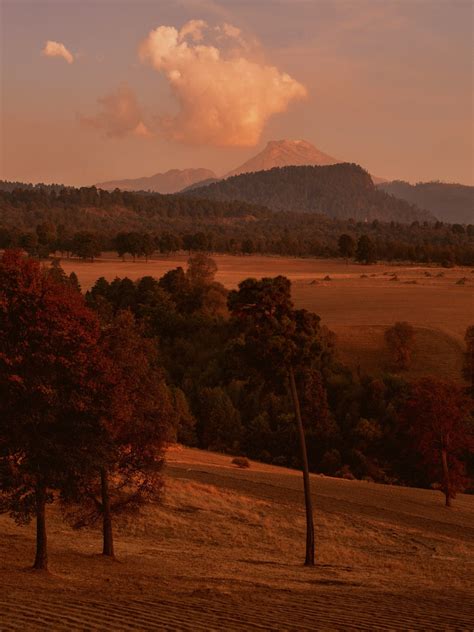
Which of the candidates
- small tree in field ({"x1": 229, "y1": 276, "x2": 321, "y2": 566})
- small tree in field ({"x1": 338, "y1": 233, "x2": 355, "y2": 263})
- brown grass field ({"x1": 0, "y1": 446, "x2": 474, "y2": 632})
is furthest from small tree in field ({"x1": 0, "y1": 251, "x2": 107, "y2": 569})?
small tree in field ({"x1": 338, "y1": 233, "x2": 355, "y2": 263})

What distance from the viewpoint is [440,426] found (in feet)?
141

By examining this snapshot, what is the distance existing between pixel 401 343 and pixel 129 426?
54037mm

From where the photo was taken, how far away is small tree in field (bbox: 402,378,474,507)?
42.9 meters

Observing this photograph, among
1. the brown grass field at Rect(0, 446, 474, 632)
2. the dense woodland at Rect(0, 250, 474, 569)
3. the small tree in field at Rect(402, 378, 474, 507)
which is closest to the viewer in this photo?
the brown grass field at Rect(0, 446, 474, 632)

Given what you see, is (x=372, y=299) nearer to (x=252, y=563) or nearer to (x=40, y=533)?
(x=252, y=563)

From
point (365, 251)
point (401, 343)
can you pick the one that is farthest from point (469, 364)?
point (365, 251)

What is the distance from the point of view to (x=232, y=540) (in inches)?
1125

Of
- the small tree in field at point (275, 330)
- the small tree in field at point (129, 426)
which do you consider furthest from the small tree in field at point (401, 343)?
the small tree in field at point (129, 426)

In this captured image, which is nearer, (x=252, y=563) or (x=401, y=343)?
(x=252, y=563)

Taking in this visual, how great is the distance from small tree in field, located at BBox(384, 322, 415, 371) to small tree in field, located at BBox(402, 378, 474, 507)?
25473 mm

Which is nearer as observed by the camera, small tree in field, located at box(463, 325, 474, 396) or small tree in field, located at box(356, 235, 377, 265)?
small tree in field, located at box(463, 325, 474, 396)

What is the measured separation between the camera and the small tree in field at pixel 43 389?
18.5 metres

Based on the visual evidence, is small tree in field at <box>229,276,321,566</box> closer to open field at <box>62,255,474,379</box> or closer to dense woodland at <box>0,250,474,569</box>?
dense woodland at <box>0,250,474,569</box>

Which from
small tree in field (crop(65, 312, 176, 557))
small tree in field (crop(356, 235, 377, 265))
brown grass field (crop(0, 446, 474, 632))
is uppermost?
small tree in field (crop(356, 235, 377, 265))
